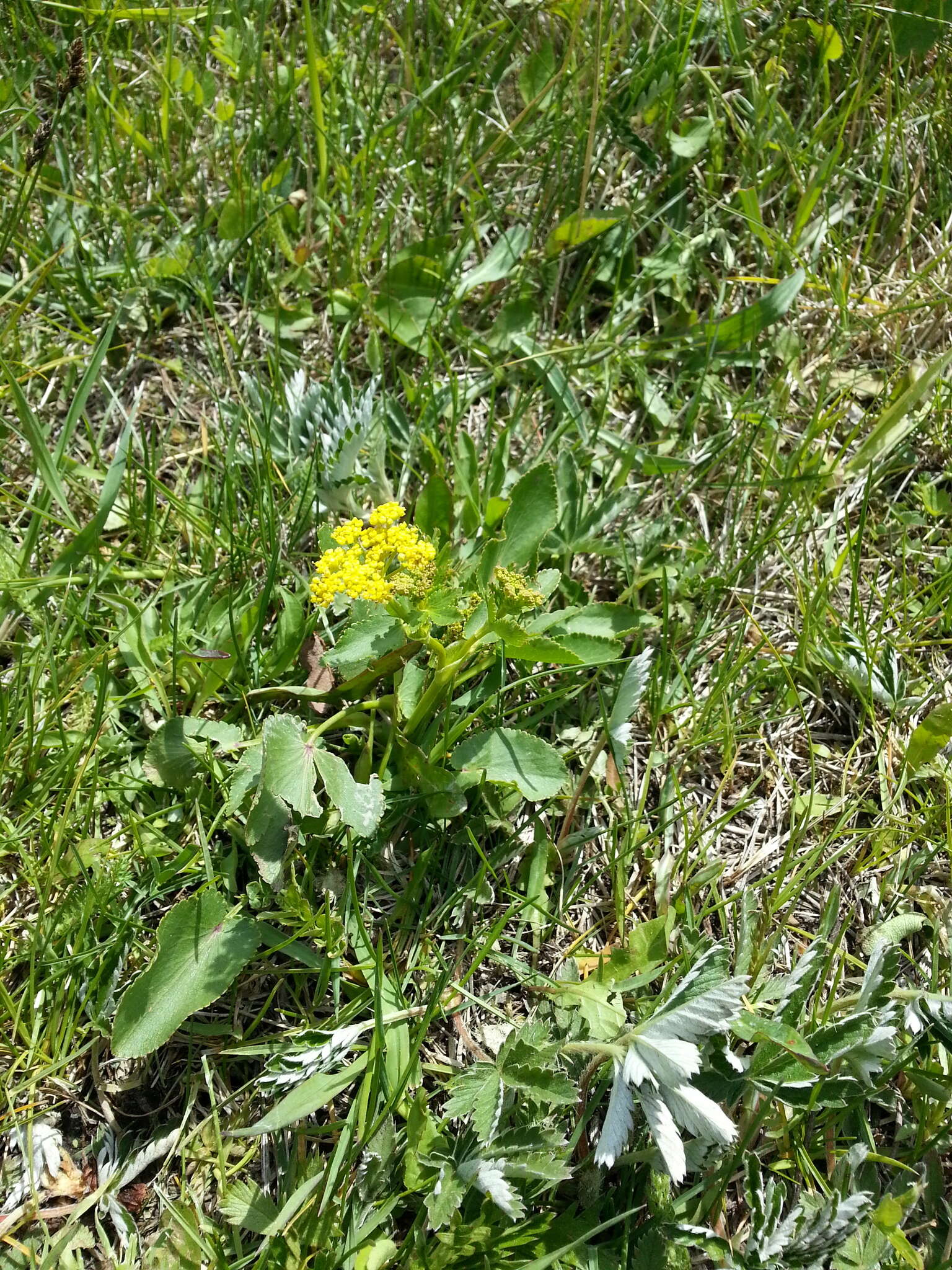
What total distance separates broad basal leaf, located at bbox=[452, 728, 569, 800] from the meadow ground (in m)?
0.01

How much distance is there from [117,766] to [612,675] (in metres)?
1.28

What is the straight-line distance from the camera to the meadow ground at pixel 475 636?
2.13 m

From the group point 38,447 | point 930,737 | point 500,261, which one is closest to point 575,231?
point 500,261

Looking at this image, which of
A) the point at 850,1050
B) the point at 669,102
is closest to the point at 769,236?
the point at 669,102

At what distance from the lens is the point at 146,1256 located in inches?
82.9

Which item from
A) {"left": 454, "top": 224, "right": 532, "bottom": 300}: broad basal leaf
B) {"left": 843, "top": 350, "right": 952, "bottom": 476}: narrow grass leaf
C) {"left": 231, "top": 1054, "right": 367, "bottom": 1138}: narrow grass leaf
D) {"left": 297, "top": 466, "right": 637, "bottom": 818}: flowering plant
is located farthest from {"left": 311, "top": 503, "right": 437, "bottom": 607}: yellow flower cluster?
{"left": 843, "top": 350, "right": 952, "bottom": 476}: narrow grass leaf

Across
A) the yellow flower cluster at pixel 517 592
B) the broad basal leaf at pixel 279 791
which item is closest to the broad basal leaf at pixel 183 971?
the broad basal leaf at pixel 279 791

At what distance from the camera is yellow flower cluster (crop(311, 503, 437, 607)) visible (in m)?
2.06

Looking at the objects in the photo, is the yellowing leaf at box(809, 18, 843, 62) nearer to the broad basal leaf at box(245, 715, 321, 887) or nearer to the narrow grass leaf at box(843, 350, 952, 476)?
the narrow grass leaf at box(843, 350, 952, 476)

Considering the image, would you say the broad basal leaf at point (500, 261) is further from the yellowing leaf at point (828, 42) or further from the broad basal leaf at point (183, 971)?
the broad basal leaf at point (183, 971)

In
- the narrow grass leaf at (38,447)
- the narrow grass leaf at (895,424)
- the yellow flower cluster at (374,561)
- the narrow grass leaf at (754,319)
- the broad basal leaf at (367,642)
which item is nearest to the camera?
the yellow flower cluster at (374,561)

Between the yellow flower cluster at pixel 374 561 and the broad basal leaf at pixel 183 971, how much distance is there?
2.42 ft

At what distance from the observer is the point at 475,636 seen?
2213mm

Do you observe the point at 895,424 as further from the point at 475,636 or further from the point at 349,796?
the point at 349,796
